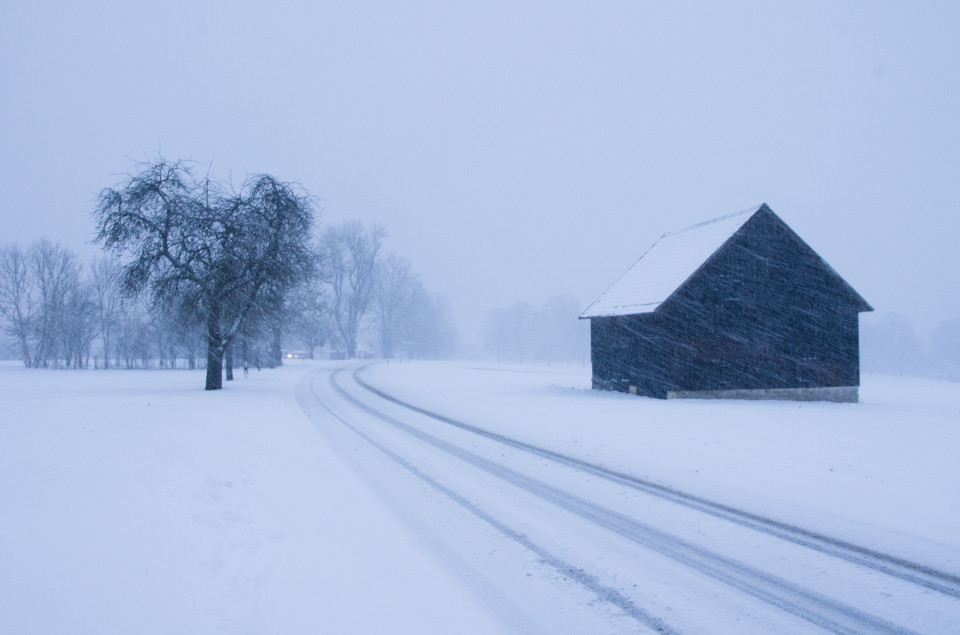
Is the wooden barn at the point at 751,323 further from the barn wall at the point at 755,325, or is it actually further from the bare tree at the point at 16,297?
the bare tree at the point at 16,297

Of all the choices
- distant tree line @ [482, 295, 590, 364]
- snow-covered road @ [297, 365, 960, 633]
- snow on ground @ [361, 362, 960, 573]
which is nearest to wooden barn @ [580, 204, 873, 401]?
snow on ground @ [361, 362, 960, 573]

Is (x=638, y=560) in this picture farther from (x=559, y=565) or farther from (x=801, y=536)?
(x=801, y=536)

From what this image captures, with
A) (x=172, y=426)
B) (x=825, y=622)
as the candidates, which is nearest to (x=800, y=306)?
(x=825, y=622)

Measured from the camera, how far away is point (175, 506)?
21.9 ft

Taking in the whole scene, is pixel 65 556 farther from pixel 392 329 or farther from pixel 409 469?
pixel 392 329

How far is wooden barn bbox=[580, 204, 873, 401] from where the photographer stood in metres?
23.3

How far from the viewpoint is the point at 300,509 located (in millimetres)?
7008

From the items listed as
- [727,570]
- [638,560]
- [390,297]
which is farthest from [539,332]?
[727,570]

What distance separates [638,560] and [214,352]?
72.7 feet

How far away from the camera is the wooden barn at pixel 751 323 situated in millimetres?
23311

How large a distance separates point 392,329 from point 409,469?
7105 centimetres

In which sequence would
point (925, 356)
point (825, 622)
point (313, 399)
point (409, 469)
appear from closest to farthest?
point (825, 622), point (409, 469), point (313, 399), point (925, 356)

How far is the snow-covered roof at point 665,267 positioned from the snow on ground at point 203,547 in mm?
17739

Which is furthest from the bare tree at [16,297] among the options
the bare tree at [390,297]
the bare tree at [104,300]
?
the bare tree at [390,297]
